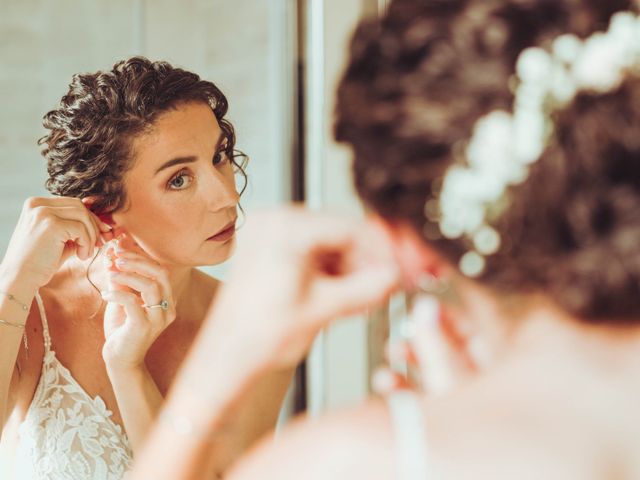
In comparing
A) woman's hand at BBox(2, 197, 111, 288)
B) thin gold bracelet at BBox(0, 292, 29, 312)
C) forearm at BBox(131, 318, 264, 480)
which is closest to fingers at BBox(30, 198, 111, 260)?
woman's hand at BBox(2, 197, 111, 288)

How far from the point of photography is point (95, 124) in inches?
42.5

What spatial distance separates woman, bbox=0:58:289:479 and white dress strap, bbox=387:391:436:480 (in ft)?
2.07

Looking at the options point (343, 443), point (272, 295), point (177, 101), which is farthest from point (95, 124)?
point (343, 443)

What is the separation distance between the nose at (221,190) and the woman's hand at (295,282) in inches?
22.5

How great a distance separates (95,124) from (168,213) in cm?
16

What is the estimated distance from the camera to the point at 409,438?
46 cm

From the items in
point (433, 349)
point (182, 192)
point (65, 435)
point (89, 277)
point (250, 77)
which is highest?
point (250, 77)

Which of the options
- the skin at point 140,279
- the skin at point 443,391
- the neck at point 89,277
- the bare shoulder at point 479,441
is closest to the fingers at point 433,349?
the skin at point 443,391

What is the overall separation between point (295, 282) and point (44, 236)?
638mm

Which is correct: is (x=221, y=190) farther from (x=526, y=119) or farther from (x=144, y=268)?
(x=526, y=119)

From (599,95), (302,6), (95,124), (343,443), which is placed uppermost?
(302,6)

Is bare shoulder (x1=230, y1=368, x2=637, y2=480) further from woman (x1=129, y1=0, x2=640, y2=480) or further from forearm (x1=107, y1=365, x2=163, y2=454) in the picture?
forearm (x1=107, y1=365, x2=163, y2=454)

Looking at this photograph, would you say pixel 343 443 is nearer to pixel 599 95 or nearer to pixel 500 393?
pixel 500 393

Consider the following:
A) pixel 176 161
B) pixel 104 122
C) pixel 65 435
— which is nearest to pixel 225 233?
pixel 176 161
